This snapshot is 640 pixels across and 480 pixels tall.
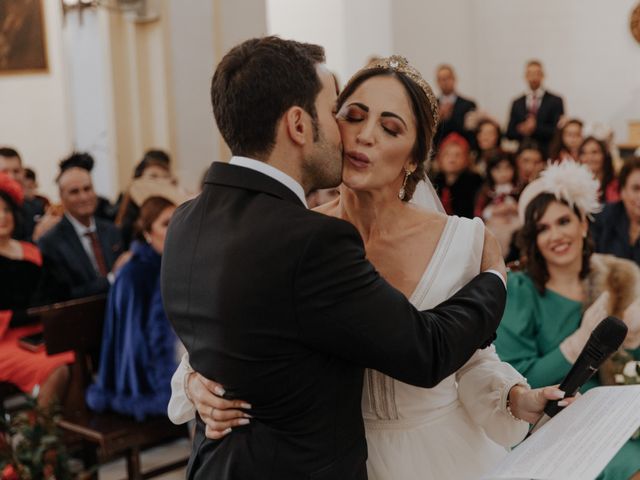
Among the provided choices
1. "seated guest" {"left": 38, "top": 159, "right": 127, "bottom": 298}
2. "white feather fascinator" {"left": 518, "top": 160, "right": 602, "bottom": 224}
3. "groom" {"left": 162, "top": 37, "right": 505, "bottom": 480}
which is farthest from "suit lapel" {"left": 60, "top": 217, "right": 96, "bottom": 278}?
"groom" {"left": 162, "top": 37, "right": 505, "bottom": 480}

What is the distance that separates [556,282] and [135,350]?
194 centimetres

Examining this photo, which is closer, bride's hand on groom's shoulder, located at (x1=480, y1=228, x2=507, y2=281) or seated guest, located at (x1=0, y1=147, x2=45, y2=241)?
bride's hand on groom's shoulder, located at (x1=480, y1=228, x2=507, y2=281)

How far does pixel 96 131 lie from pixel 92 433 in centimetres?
548

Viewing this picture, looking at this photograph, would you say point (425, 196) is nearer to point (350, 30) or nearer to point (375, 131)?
point (375, 131)

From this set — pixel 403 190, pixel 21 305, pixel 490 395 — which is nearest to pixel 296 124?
pixel 403 190

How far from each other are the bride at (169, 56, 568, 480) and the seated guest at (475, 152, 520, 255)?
12.1 ft

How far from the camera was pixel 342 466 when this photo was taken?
1670mm

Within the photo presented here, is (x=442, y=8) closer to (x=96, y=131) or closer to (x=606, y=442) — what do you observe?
(x=96, y=131)

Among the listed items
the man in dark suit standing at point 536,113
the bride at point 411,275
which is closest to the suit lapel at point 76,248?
the bride at point 411,275

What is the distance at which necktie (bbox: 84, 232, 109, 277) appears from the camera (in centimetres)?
545

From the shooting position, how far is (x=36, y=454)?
9.12 feet

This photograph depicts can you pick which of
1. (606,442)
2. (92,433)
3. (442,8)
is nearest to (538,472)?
(606,442)

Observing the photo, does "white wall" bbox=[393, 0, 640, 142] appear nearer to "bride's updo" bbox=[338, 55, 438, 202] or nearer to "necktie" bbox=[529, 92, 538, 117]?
"necktie" bbox=[529, 92, 538, 117]

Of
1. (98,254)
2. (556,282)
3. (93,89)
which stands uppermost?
(93,89)
